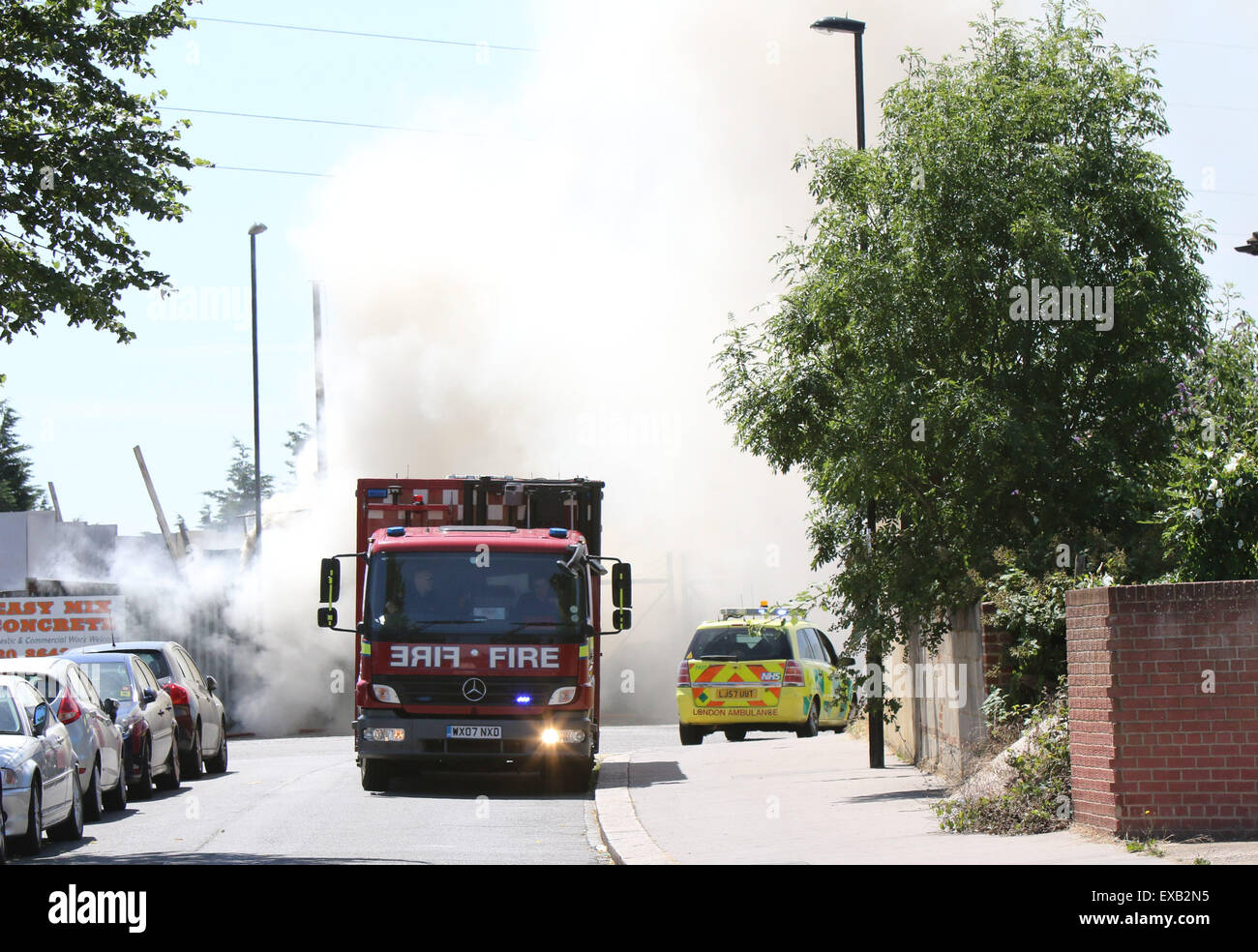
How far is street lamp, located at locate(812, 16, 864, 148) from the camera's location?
17469 mm

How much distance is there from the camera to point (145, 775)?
16859 mm

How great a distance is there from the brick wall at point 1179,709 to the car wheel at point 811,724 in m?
13.4

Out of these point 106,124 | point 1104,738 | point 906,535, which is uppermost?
point 106,124

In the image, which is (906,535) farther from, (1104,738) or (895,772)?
(1104,738)

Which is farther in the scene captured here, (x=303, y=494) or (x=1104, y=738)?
(x=303, y=494)

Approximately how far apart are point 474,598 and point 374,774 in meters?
2.06

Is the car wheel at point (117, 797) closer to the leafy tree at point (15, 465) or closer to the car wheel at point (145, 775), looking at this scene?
the car wheel at point (145, 775)

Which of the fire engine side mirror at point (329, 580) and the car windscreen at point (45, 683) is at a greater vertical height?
the fire engine side mirror at point (329, 580)

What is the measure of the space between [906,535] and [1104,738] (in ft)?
16.2

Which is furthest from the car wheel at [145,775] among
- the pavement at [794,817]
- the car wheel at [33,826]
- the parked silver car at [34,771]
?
the car wheel at [33,826]

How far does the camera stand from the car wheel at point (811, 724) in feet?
75.9

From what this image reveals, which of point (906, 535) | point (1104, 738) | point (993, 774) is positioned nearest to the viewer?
point (1104, 738)

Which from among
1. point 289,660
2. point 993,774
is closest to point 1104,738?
point 993,774

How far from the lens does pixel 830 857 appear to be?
9914 mm
